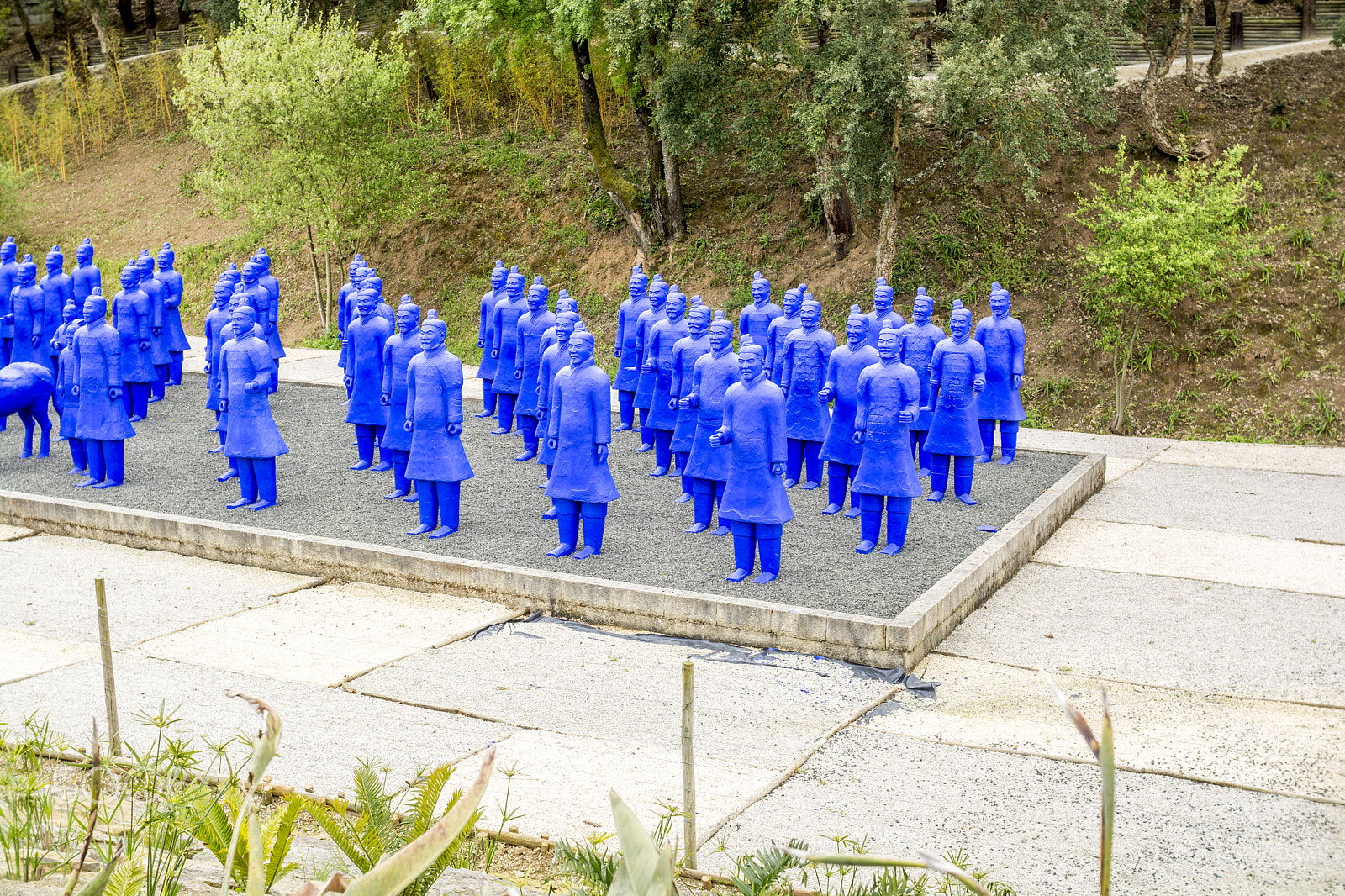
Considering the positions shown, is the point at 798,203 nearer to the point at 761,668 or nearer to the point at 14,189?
the point at 761,668

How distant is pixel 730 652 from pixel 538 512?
333 centimetres

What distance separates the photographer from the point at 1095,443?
14.4 metres

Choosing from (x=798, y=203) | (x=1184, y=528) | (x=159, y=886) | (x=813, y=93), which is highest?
(x=813, y=93)

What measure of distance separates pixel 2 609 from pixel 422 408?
3.29 metres

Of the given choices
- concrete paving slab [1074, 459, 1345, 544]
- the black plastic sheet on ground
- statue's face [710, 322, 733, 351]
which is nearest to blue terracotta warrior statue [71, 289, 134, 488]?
the black plastic sheet on ground

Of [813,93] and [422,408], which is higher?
[813,93]

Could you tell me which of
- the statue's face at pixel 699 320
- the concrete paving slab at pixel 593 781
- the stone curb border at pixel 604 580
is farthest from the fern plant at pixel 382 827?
the statue's face at pixel 699 320

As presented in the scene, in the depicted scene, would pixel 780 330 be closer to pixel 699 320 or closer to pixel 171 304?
pixel 699 320

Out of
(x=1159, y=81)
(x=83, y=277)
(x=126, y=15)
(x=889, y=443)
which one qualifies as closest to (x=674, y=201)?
(x=1159, y=81)

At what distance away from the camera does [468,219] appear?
24.1 metres

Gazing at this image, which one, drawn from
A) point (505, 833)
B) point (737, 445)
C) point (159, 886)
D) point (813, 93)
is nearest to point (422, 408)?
point (737, 445)

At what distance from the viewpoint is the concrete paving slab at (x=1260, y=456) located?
12.9 m

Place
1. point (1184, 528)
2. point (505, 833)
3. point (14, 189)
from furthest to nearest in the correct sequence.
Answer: point (14, 189) < point (1184, 528) < point (505, 833)

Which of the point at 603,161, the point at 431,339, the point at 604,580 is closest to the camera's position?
the point at 604,580
